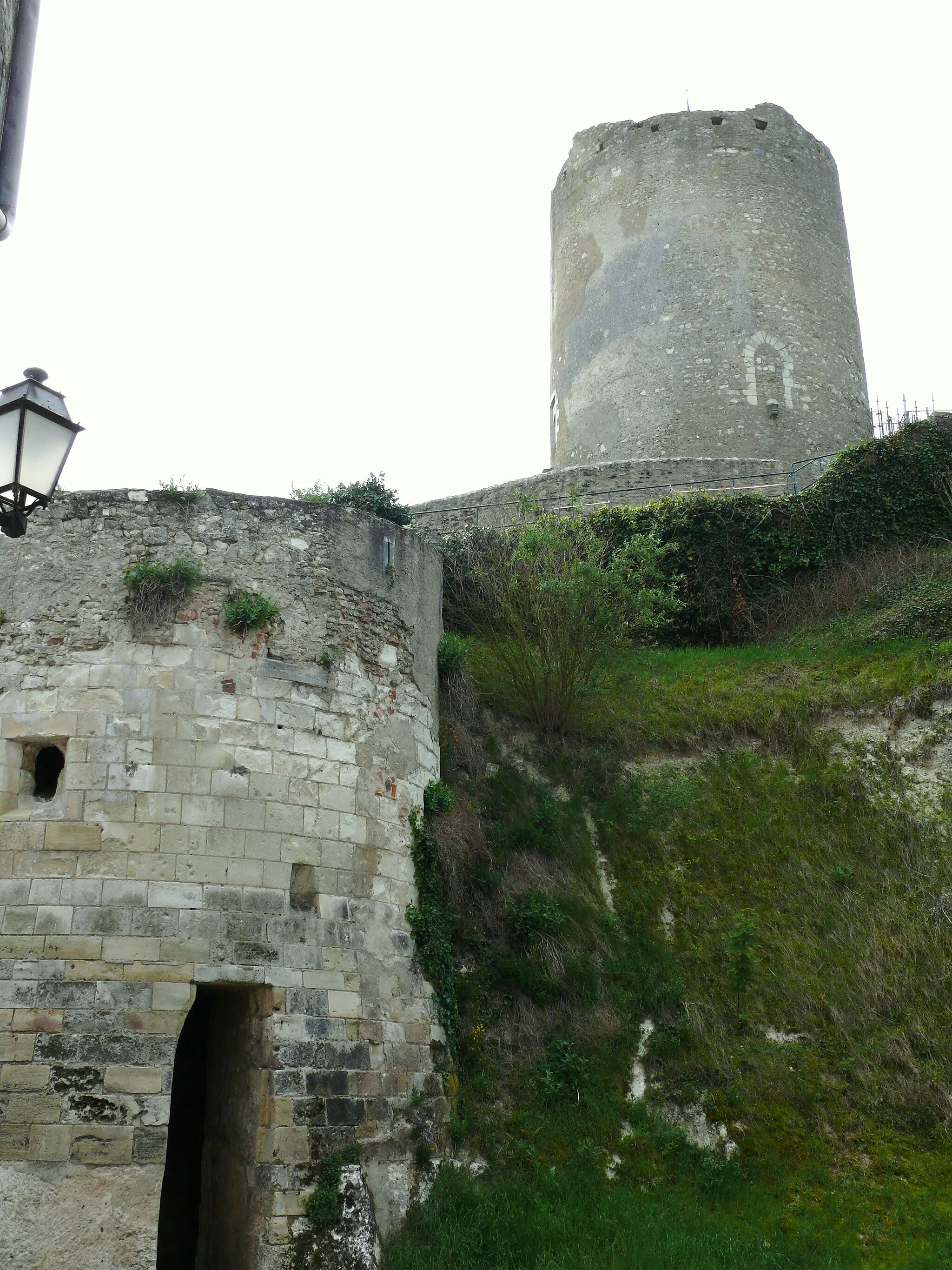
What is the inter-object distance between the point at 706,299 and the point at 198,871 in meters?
18.0

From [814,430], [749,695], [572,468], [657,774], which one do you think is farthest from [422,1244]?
[814,430]

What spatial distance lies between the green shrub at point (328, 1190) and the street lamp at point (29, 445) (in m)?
5.27

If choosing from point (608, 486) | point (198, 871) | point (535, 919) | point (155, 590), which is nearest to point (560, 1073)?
point (535, 919)

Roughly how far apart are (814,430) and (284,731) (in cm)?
1605

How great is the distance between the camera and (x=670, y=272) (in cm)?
2388

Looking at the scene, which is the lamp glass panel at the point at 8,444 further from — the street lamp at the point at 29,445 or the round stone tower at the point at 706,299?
the round stone tower at the point at 706,299

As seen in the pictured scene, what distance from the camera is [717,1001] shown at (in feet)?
35.8

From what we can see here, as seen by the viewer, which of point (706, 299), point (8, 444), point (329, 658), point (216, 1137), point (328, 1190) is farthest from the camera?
point (706, 299)

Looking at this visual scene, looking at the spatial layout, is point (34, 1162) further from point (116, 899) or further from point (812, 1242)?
point (812, 1242)

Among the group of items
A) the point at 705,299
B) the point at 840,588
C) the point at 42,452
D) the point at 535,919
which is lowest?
the point at 535,919

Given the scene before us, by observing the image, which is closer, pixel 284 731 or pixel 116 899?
pixel 116 899

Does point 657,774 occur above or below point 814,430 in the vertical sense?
below

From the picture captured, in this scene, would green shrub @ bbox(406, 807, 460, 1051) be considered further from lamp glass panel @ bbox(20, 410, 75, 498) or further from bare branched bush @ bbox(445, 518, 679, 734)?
lamp glass panel @ bbox(20, 410, 75, 498)

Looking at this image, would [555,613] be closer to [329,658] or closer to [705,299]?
[329,658]
